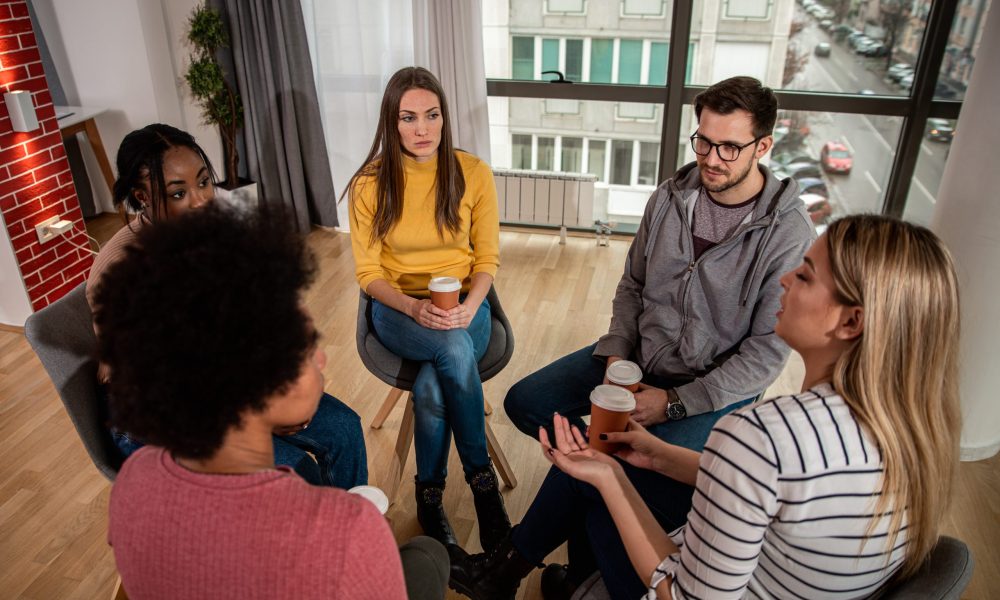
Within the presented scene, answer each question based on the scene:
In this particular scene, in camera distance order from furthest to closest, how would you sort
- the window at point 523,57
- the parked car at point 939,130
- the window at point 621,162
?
1. the window at point 621,162
2. the window at point 523,57
3. the parked car at point 939,130

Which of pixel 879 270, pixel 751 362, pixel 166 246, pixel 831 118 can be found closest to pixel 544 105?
pixel 831 118

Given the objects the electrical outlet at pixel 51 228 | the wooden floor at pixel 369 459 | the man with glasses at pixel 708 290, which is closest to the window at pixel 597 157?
the wooden floor at pixel 369 459

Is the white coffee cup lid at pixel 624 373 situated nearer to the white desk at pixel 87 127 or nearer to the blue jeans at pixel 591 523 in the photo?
the blue jeans at pixel 591 523

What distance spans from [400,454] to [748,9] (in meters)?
2.86

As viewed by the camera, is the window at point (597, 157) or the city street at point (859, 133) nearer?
the city street at point (859, 133)

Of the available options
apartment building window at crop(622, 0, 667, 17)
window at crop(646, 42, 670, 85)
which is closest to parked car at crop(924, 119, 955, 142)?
window at crop(646, 42, 670, 85)

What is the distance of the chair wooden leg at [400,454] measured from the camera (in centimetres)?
224

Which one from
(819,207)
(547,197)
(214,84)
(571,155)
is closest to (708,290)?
(547,197)

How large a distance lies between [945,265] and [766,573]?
0.55 meters

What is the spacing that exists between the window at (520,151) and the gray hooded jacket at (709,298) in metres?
2.33

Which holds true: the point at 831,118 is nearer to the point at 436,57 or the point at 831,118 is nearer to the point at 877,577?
the point at 436,57

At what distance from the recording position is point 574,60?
393 centimetres

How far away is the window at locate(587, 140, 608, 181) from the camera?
4145 mm

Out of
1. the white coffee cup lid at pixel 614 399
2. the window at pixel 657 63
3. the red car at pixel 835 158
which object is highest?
the window at pixel 657 63
